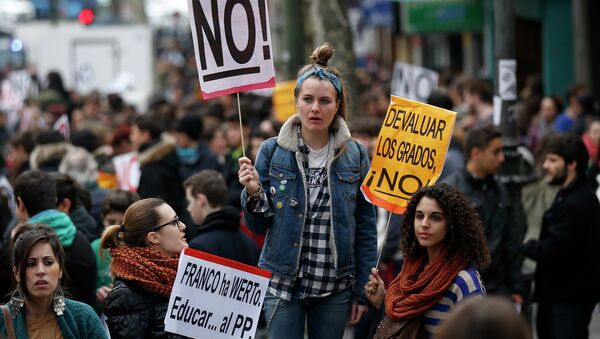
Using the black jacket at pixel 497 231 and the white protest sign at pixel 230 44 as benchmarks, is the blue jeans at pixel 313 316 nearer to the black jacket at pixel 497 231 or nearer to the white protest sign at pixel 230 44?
the white protest sign at pixel 230 44

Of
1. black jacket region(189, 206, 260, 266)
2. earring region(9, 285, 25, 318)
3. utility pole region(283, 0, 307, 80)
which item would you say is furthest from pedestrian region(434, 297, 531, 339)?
utility pole region(283, 0, 307, 80)

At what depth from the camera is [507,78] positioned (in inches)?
380

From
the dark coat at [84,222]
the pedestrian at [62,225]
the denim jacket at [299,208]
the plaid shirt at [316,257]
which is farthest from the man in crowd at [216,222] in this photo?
the plaid shirt at [316,257]

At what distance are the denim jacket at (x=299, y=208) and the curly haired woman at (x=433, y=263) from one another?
41 centimetres

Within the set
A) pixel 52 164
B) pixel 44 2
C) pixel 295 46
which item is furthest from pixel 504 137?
pixel 44 2

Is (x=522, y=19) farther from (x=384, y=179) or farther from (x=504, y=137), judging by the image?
(x=384, y=179)

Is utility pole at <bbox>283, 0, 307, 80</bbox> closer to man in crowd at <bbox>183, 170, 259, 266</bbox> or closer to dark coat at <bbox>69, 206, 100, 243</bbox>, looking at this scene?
man in crowd at <bbox>183, 170, 259, 266</bbox>

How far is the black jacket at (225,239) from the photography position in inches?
315

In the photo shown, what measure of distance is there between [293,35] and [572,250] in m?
8.63

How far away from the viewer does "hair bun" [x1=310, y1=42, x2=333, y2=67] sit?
21.4 feet

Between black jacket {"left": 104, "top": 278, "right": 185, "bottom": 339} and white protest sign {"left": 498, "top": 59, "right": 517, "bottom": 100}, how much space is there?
4490mm

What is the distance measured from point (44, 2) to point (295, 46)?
43.1 m

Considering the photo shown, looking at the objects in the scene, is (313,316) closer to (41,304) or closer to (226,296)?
(226,296)

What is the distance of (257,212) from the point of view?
20.8ft
